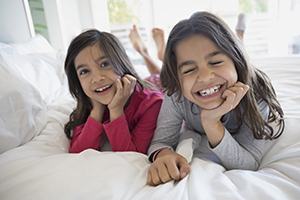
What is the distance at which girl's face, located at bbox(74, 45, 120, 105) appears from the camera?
2.79 feet

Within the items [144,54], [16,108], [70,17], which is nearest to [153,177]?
[16,108]

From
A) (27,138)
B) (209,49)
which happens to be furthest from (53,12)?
(209,49)

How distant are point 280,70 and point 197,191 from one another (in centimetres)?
118

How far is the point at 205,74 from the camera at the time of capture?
632 millimetres

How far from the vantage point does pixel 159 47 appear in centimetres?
185

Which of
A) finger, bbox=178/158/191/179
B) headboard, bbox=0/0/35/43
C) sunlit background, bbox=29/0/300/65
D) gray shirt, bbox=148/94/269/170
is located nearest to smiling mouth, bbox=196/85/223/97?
gray shirt, bbox=148/94/269/170

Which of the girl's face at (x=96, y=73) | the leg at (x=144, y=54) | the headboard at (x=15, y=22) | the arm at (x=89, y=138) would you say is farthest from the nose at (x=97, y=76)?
the leg at (x=144, y=54)

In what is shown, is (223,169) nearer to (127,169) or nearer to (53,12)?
(127,169)

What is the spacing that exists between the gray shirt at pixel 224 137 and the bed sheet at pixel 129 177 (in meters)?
0.04

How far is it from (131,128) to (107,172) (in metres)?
0.37

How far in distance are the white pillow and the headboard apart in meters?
0.35

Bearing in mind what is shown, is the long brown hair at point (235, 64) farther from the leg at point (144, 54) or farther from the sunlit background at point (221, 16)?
the sunlit background at point (221, 16)

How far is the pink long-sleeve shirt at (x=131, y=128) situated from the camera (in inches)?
31.7

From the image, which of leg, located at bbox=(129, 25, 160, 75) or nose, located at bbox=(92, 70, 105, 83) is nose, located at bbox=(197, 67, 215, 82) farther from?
leg, located at bbox=(129, 25, 160, 75)
